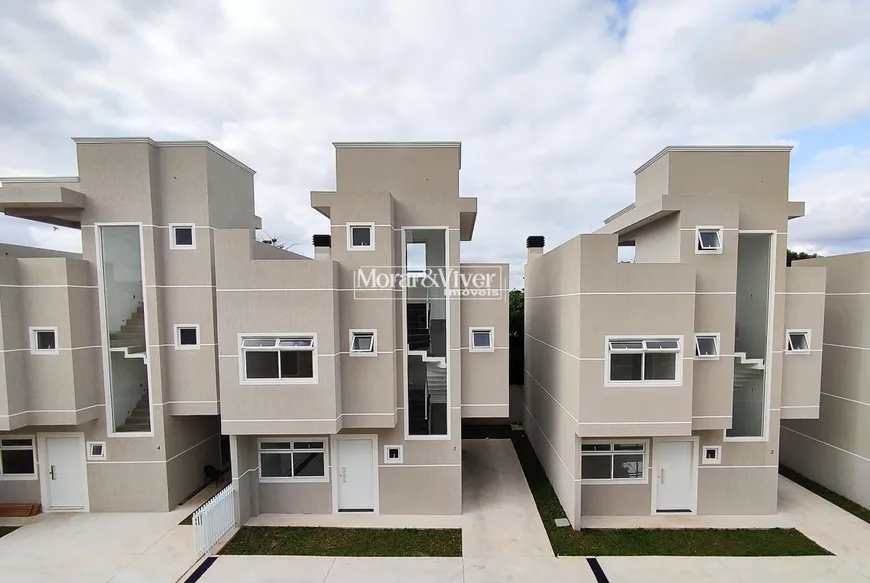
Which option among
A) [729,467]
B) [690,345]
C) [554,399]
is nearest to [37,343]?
[554,399]

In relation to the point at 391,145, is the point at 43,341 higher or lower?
lower

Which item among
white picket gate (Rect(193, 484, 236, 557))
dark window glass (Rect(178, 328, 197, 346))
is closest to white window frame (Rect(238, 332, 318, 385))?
dark window glass (Rect(178, 328, 197, 346))

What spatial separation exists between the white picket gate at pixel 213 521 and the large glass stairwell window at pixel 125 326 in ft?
8.42

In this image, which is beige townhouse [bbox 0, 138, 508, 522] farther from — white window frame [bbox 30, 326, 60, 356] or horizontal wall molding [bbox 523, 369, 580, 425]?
horizontal wall molding [bbox 523, 369, 580, 425]

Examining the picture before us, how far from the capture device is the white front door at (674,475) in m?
8.12

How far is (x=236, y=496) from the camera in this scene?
780 centimetres

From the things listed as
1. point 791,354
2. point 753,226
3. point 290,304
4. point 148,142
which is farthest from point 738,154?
point 148,142

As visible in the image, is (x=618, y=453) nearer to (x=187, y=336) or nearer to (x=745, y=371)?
(x=745, y=371)

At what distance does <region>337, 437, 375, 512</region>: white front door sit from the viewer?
825 centimetres

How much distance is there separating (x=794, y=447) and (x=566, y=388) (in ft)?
24.9

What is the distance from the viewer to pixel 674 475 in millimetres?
8156

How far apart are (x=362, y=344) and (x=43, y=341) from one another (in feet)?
21.7

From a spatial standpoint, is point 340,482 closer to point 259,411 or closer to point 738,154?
point 259,411

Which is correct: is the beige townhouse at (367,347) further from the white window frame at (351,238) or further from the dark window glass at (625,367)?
the dark window glass at (625,367)
